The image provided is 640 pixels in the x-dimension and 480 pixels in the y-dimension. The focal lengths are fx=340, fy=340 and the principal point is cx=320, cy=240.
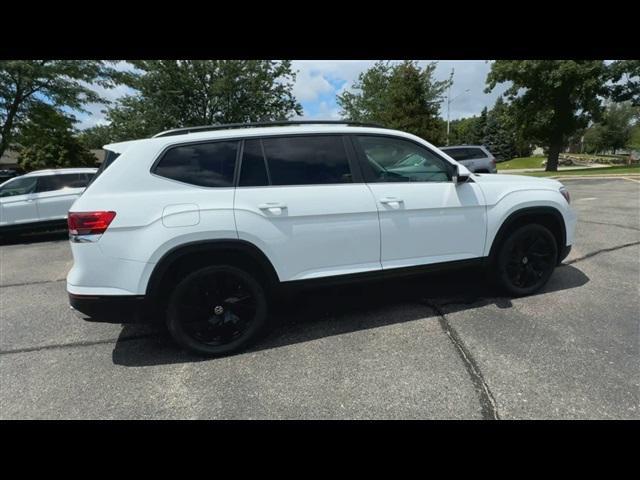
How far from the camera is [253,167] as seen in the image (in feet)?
9.21

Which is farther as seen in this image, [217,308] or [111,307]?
[217,308]

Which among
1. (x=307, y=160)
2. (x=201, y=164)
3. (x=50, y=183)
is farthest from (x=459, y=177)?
(x=50, y=183)

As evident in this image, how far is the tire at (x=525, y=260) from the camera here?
140 inches

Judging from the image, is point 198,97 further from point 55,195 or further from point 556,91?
point 556,91

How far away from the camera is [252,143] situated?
9.32ft

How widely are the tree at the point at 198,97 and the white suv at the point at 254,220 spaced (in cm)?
1698

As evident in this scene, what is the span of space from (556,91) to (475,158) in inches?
656

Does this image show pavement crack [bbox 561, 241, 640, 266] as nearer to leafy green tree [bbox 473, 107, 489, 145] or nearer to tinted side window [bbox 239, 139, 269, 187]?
tinted side window [bbox 239, 139, 269, 187]

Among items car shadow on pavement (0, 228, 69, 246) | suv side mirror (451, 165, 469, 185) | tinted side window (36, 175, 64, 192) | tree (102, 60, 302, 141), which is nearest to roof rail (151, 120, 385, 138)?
suv side mirror (451, 165, 469, 185)

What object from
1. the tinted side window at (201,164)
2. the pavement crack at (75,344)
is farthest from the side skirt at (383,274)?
the pavement crack at (75,344)

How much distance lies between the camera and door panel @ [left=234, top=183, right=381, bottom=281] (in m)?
2.71
